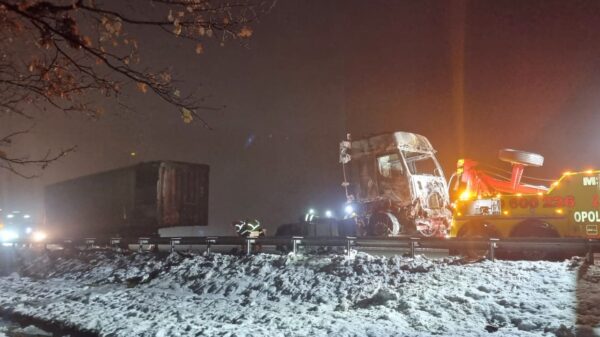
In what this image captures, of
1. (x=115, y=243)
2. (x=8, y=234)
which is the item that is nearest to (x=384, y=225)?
(x=115, y=243)

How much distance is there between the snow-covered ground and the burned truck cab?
5274mm

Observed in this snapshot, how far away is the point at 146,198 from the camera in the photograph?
24.8 m

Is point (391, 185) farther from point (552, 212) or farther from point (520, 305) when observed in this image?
point (520, 305)

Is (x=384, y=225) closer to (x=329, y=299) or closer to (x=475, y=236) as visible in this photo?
(x=475, y=236)

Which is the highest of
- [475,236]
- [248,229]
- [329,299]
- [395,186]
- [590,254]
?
[395,186]

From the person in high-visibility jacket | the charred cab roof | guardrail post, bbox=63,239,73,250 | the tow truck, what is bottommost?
guardrail post, bbox=63,239,73,250

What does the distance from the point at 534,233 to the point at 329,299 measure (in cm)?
569

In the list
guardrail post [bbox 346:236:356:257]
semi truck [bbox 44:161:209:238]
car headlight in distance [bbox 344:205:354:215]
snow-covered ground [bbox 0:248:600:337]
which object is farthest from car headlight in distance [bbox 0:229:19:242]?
guardrail post [bbox 346:236:356:257]

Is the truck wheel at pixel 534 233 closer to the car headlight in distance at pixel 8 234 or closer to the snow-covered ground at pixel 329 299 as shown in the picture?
the snow-covered ground at pixel 329 299

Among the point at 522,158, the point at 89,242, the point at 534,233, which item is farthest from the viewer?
the point at 89,242

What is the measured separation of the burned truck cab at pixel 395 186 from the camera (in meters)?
17.1

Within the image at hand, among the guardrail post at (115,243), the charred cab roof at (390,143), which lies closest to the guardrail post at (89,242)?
the guardrail post at (115,243)

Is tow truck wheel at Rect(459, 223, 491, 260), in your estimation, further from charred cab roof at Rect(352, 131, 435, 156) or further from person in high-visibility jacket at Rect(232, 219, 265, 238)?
person in high-visibility jacket at Rect(232, 219, 265, 238)

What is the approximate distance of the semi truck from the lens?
2442cm
